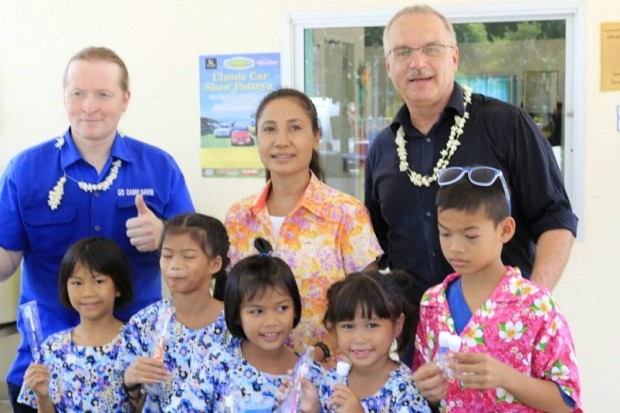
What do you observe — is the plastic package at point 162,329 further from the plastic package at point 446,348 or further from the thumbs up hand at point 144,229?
the plastic package at point 446,348

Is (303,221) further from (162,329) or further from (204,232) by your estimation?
(162,329)

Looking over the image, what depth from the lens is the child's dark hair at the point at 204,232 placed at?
2.35m

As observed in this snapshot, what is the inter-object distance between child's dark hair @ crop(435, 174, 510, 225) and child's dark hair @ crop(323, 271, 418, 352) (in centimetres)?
28

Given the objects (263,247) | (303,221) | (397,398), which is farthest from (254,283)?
(397,398)

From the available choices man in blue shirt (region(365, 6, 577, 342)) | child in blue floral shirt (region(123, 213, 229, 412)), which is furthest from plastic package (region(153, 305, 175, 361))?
man in blue shirt (region(365, 6, 577, 342))

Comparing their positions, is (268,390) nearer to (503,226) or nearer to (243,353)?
(243,353)

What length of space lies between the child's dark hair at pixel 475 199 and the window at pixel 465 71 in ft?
6.69

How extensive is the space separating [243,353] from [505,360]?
728mm

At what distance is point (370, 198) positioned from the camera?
267 cm

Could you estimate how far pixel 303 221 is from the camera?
2.28 meters

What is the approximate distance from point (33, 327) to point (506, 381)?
138cm

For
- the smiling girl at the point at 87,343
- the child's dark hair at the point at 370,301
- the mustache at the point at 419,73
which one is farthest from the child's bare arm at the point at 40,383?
the mustache at the point at 419,73

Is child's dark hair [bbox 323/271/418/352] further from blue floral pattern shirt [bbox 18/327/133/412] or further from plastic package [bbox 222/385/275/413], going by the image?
blue floral pattern shirt [bbox 18/327/133/412]

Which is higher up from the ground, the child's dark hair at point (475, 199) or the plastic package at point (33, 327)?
the child's dark hair at point (475, 199)
